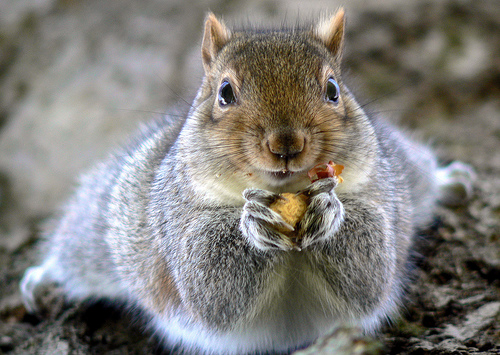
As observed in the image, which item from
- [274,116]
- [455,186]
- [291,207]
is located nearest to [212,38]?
[274,116]

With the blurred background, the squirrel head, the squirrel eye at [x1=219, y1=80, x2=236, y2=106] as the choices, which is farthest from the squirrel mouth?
the blurred background

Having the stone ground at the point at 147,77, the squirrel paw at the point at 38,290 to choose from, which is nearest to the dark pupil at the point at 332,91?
the stone ground at the point at 147,77

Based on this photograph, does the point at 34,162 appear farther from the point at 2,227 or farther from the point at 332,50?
the point at 332,50

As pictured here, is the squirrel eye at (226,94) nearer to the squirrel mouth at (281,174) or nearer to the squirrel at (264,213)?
the squirrel at (264,213)

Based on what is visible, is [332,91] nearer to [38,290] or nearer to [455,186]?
[455,186]

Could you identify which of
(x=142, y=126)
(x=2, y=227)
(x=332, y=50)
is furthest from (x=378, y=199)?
(x=2, y=227)

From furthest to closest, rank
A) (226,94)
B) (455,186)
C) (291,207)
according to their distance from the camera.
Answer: (455,186) < (226,94) < (291,207)
